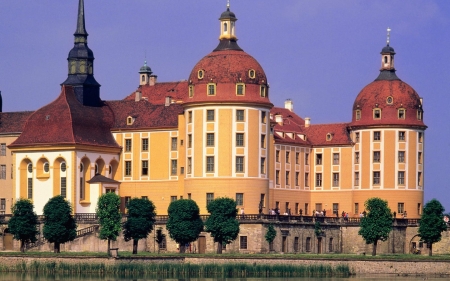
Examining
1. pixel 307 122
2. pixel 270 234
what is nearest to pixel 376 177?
pixel 307 122

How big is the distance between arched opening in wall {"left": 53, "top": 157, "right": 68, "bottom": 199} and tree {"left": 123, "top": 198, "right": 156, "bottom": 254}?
9878mm

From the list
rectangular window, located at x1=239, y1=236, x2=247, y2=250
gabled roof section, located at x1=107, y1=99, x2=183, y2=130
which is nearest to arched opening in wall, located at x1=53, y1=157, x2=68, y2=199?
gabled roof section, located at x1=107, y1=99, x2=183, y2=130

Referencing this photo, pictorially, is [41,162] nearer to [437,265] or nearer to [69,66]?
[69,66]

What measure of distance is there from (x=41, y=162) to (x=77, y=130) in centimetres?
414

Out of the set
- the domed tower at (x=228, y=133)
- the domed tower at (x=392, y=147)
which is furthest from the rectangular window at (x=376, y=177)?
the domed tower at (x=228, y=133)

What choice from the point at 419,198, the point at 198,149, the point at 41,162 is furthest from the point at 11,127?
the point at 419,198

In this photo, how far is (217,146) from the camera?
130 m

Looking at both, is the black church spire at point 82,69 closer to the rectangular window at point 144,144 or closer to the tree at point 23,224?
the rectangular window at point 144,144

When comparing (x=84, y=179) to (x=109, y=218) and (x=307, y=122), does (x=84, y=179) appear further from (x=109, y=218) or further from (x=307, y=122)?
(x=307, y=122)

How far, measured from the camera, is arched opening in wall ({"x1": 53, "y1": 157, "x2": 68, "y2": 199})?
5202 inches

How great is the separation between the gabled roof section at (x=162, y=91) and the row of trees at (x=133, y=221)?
887 inches

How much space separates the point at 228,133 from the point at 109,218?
577 inches

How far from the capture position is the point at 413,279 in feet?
367

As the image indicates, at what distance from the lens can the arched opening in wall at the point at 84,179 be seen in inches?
5217
